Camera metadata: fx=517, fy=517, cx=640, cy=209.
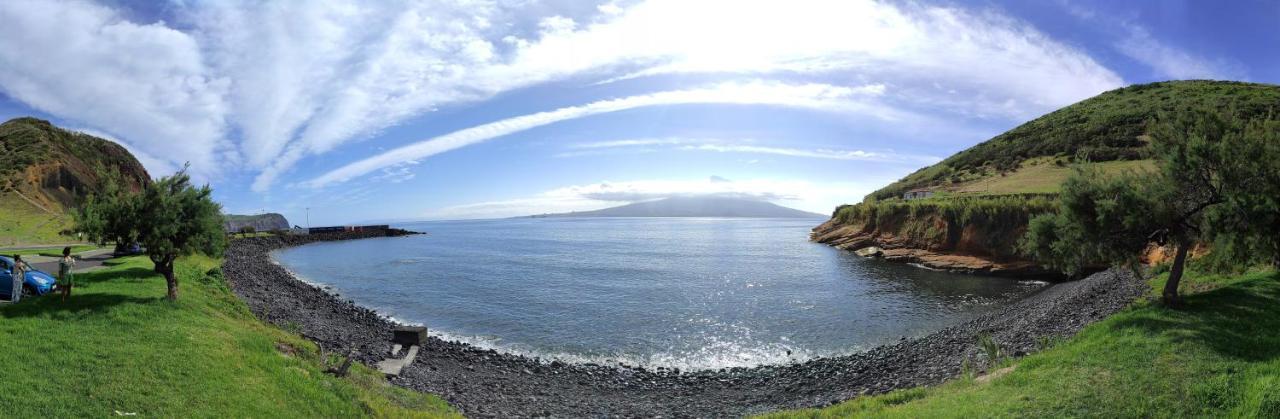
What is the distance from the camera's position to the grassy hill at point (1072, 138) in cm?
8038

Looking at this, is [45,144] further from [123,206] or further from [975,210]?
[975,210]

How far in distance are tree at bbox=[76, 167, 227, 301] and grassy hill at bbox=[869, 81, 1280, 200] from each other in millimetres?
82448

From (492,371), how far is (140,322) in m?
11.0

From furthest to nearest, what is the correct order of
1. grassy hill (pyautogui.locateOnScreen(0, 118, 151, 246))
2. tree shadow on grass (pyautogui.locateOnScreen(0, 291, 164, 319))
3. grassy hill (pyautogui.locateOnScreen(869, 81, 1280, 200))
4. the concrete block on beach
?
grassy hill (pyautogui.locateOnScreen(869, 81, 1280, 200)) → grassy hill (pyautogui.locateOnScreen(0, 118, 151, 246)) → the concrete block on beach → tree shadow on grass (pyautogui.locateOnScreen(0, 291, 164, 319))

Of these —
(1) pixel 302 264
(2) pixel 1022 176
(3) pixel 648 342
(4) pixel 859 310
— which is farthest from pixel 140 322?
(2) pixel 1022 176

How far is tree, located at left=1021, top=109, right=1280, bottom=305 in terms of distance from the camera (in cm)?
1645

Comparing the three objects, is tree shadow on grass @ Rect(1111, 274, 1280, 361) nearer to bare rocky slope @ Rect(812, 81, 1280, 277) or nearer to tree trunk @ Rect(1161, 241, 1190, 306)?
tree trunk @ Rect(1161, 241, 1190, 306)

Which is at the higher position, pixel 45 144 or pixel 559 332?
pixel 45 144

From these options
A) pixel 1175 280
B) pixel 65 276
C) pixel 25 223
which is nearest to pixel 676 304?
pixel 1175 280

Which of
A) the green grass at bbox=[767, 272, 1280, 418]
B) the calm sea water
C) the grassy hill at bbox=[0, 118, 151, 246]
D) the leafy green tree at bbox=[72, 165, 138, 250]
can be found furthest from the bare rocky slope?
the grassy hill at bbox=[0, 118, 151, 246]

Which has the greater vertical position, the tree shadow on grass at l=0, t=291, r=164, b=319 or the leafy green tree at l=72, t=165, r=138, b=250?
the leafy green tree at l=72, t=165, r=138, b=250

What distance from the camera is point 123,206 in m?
18.9

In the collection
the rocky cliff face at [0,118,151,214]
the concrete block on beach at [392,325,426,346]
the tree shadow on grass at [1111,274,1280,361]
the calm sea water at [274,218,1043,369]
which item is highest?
the rocky cliff face at [0,118,151,214]

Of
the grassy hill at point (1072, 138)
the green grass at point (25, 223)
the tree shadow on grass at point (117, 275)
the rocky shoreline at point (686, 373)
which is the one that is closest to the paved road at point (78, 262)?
the tree shadow on grass at point (117, 275)
